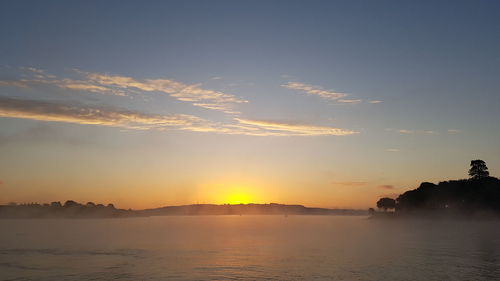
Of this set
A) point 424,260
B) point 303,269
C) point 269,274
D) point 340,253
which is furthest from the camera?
point 340,253

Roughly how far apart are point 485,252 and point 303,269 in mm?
38967

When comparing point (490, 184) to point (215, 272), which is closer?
point (215, 272)

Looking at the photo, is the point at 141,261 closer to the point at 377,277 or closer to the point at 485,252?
the point at 377,277

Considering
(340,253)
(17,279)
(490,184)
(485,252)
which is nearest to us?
(17,279)

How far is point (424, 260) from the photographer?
232 feet

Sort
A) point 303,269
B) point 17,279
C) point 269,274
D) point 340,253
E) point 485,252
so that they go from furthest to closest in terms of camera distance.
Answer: point 340,253, point 485,252, point 303,269, point 269,274, point 17,279

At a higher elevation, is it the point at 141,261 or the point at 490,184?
the point at 490,184

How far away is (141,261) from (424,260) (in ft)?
159

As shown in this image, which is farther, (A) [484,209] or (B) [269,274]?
(A) [484,209]

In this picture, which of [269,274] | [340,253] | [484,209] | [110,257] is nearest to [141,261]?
[110,257]

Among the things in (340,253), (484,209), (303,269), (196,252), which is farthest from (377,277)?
(484,209)

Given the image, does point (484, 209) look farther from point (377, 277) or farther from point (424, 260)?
point (377, 277)

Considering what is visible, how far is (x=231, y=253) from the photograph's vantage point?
88.8 m

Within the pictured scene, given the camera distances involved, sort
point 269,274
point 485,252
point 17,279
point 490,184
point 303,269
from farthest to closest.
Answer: point 490,184 → point 485,252 → point 303,269 → point 269,274 → point 17,279
